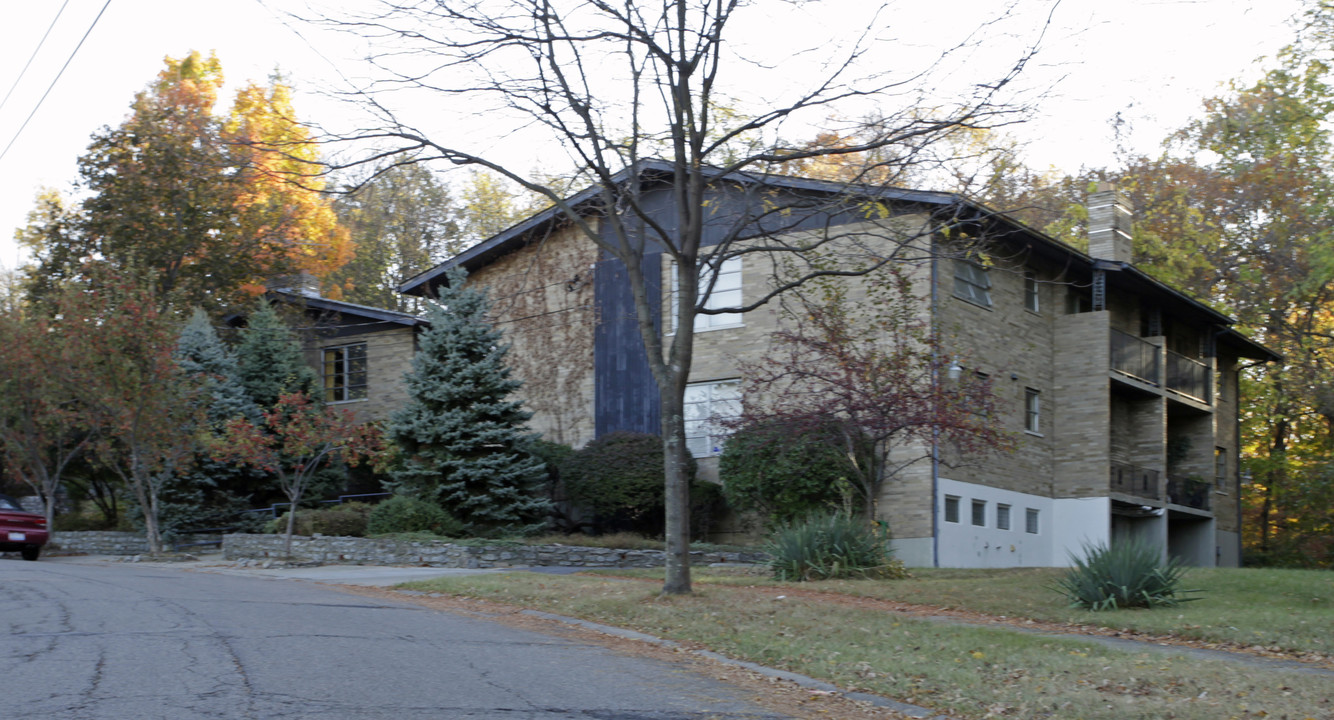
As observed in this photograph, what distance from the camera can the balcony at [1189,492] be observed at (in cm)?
3089

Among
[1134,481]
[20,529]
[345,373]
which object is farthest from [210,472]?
[1134,481]

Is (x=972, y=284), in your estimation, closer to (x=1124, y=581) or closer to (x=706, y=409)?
(x=706, y=409)

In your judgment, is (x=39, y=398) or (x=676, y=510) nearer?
(x=676, y=510)

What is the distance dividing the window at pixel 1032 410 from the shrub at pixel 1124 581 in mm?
12120

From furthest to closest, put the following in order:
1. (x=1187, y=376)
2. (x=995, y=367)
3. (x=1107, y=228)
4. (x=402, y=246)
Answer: (x=402, y=246)
(x=1187, y=376)
(x=1107, y=228)
(x=995, y=367)

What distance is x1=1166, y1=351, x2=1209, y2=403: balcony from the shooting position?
31016 mm

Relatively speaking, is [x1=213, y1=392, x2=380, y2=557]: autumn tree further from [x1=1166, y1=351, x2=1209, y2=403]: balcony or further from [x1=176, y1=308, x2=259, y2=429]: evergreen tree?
[x1=1166, y1=351, x2=1209, y2=403]: balcony

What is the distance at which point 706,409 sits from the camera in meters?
26.1

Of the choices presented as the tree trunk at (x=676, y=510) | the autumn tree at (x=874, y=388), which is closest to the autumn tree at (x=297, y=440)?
the autumn tree at (x=874, y=388)

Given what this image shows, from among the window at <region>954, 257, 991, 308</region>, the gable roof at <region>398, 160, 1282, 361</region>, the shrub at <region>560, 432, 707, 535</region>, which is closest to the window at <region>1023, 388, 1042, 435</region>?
the window at <region>954, 257, 991, 308</region>

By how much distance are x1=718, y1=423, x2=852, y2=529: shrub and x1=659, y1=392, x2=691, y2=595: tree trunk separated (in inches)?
285

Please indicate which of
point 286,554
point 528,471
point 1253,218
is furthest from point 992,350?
point 1253,218

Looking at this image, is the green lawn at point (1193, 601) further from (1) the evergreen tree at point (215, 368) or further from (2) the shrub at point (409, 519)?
(1) the evergreen tree at point (215, 368)

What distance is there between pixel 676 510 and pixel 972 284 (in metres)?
12.4
